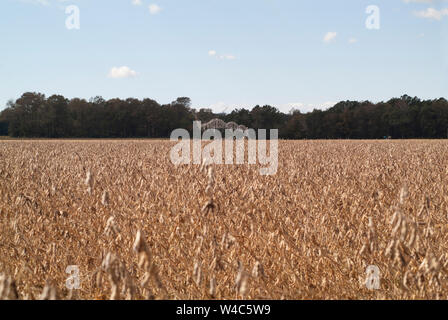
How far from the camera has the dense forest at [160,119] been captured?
2817 inches

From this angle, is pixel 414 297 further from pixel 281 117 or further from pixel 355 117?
pixel 281 117

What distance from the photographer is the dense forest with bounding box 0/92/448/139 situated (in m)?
71.6

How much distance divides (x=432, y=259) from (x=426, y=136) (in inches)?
3139

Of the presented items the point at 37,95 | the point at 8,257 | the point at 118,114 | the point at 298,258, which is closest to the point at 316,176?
the point at 298,258
